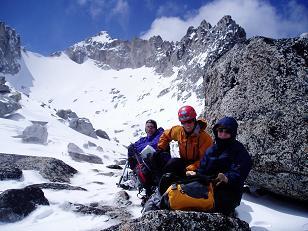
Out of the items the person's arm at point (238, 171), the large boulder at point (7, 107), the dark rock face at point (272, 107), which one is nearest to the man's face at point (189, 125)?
the person's arm at point (238, 171)

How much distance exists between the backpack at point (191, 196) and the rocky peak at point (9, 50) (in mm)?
144266

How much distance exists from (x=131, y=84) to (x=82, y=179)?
151629mm

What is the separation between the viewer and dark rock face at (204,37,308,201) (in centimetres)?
691

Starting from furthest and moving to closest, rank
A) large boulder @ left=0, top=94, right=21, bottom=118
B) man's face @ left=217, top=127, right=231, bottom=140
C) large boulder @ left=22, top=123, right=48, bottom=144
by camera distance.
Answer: large boulder @ left=0, top=94, right=21, bottom=118
large boulder @ left=22, top=123, right=48, bottom=144
man's face @ left=217, top=127, right=231, bottom=140

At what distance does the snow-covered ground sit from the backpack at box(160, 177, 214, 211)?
4.93 ft

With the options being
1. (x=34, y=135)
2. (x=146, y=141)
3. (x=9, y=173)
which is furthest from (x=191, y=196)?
(x=34, y=135)

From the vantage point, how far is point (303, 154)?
677 cm

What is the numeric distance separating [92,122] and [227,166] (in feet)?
372

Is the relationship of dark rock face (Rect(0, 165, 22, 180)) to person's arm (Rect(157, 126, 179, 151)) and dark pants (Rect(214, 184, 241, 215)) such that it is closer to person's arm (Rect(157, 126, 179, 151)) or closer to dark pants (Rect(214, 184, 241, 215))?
person's arm (Rect(157, 126, 179, 151))

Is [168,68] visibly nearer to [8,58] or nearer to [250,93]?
[8,58]

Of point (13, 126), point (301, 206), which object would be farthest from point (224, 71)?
point (13, 126)

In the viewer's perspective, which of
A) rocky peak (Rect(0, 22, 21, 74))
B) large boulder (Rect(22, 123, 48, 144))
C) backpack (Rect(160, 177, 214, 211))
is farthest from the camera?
rocky peak (Rect(0, 22, 21, 74))

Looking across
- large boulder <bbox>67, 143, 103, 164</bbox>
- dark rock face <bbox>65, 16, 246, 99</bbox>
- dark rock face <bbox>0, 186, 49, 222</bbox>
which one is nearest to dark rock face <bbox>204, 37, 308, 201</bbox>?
dark rock face <bbox>0, 186, 49, 222</bbox>

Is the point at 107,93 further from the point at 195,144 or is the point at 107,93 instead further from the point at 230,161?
the point at 230,161
